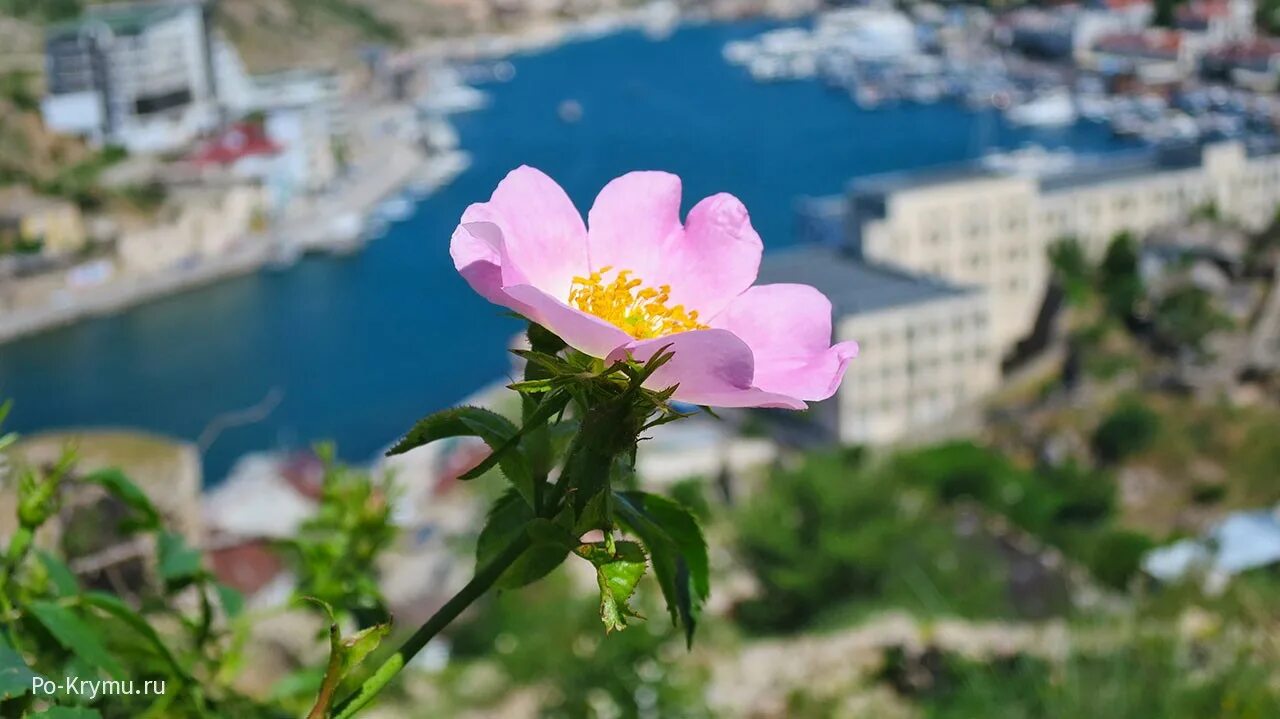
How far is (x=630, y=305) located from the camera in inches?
16.1

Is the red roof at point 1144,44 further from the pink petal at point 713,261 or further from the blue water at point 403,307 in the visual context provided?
the pink petal at point 713,261

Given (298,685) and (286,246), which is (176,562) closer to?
(298,685)

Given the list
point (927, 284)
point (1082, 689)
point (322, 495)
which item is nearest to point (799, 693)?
point (1082, 689)

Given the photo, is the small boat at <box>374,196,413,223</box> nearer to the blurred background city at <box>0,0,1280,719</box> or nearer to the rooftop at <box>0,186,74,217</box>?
the blurred background city at <box>0,0,1280,719</box>

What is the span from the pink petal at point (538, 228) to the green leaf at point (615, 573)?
83 millimetres

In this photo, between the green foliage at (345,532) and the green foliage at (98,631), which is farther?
the green foliage at (345,532)

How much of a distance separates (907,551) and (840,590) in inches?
19.7

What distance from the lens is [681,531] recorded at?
43 centimetres

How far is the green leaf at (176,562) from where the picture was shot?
2.08 ft

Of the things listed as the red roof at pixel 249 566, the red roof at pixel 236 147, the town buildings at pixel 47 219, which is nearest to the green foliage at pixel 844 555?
the red roof at pixel 249 566

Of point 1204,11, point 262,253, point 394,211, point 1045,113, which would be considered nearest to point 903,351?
point 262,253

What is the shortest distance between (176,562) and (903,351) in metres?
13.0

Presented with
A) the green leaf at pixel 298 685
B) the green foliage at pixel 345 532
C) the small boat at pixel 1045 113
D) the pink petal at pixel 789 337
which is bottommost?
the small boat at pixel 1045 113

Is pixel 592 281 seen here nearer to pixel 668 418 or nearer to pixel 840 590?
pixel 668 418
